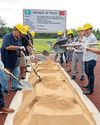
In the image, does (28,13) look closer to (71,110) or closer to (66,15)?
(66,15)

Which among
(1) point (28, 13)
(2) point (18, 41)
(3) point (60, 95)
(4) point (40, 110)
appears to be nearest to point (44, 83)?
(2) point (18, 41)

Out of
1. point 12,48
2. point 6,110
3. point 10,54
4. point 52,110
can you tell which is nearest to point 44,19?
point 10,54

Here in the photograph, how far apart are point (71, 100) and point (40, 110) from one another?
4.14 ft

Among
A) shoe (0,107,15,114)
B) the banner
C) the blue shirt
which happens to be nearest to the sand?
shoe (0,107,15,114)

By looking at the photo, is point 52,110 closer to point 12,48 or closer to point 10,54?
point 12,48

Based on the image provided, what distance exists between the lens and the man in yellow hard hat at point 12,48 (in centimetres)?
1120

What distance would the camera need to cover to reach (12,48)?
37.2 ft

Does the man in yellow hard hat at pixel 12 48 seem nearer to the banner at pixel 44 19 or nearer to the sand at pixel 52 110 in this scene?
the sand at pixel 52 110

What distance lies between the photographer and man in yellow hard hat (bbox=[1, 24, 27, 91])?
1120 cm

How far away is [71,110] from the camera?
324 inches

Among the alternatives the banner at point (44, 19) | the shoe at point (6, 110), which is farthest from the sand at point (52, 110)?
the banner at point (44, 19)

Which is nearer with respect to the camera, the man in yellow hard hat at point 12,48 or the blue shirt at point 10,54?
the man in yellow hard hat at point 12,48

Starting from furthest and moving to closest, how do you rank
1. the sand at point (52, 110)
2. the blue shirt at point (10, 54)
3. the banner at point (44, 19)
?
the banner at point (44, 19), the blue shirt at point (10, 54), the sand at point (52, 110)

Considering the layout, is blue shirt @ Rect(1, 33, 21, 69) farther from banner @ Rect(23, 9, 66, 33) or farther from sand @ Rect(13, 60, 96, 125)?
banner @ Rect(23, 9, 66, 33)
